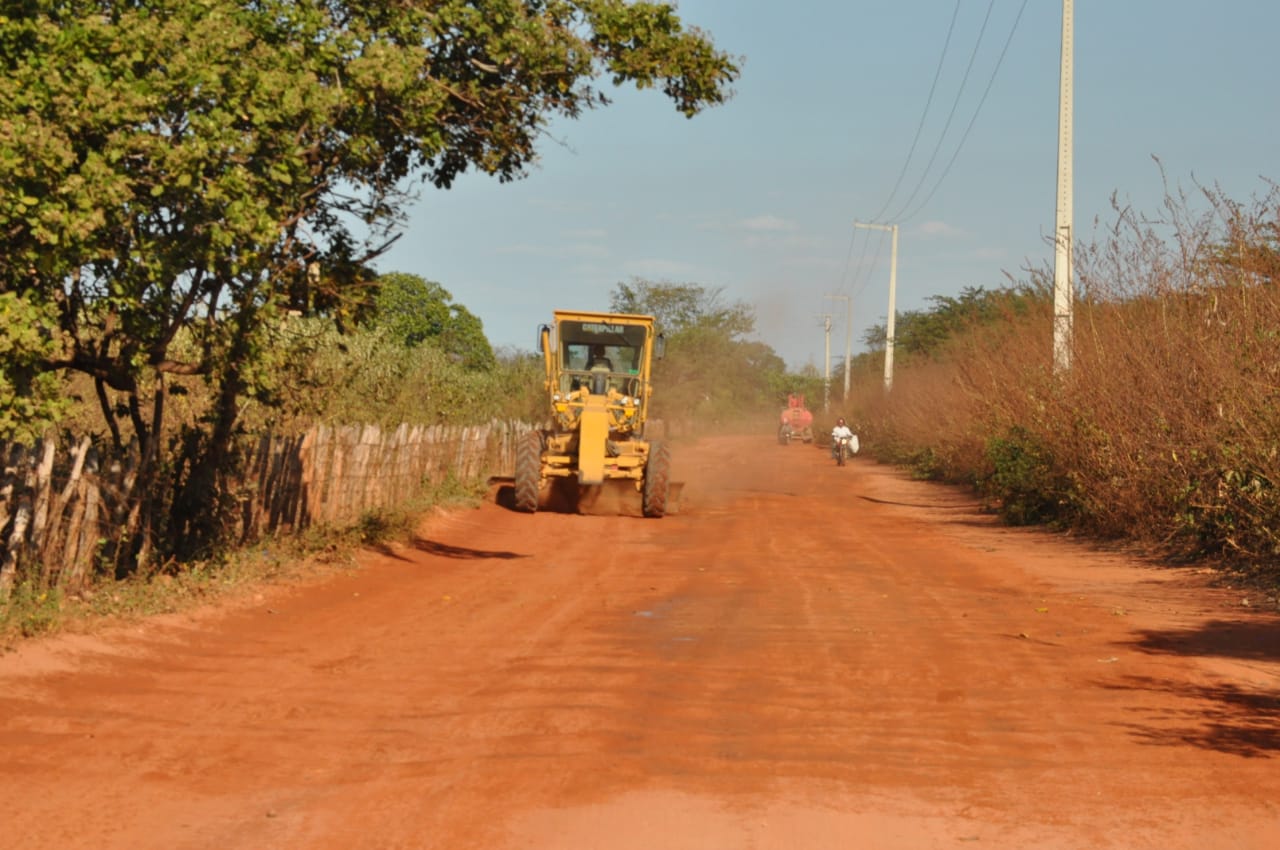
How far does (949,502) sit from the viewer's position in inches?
1025

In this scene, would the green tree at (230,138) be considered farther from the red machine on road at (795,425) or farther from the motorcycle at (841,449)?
the red machine on road at (795,425)

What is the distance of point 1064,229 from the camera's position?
19109mm

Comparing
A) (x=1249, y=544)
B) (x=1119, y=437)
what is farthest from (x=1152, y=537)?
(x=1249, y=544)

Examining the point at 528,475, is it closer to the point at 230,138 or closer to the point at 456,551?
the point at 456,551

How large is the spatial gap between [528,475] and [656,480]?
2.00 meters

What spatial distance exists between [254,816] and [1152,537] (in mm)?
12923

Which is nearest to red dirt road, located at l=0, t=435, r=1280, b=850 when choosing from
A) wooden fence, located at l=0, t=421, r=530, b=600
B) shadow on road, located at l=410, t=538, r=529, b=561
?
wooden fence, located at l=0, t=421, r=530, b=600

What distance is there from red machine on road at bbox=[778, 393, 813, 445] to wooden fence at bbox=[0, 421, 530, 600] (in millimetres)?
32595

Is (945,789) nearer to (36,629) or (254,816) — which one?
(254,816)

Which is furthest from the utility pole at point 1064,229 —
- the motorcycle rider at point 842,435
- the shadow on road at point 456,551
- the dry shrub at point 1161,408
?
the motorcycle rider at point 842,435

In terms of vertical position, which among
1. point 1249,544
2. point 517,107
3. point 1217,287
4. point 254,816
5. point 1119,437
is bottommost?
point 254,816

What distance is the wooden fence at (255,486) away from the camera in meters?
9.33

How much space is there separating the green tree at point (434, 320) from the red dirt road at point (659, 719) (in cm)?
3442

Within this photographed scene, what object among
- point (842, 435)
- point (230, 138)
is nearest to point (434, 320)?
point (842, 435)
